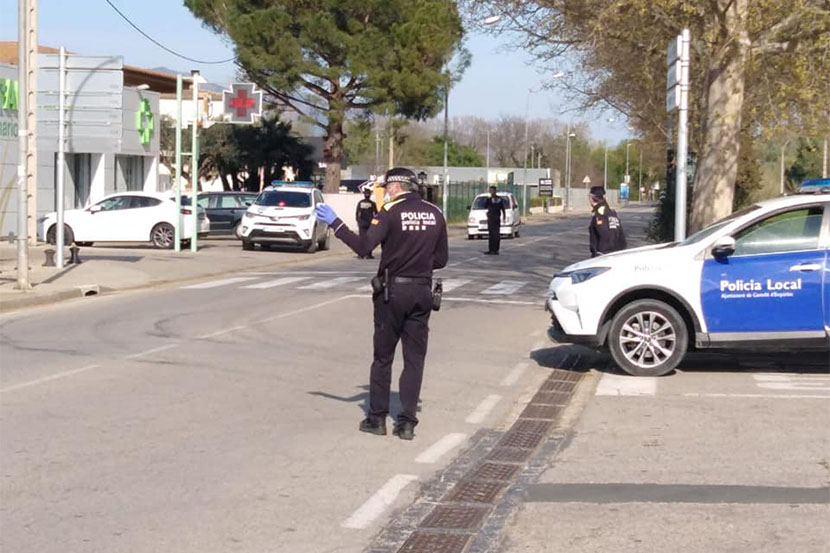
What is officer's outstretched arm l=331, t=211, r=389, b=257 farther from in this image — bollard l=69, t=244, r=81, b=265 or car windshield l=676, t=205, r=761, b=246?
bollard l=69, t=244, r=81, b=265

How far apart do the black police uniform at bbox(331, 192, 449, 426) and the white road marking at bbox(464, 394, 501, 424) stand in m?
1.33

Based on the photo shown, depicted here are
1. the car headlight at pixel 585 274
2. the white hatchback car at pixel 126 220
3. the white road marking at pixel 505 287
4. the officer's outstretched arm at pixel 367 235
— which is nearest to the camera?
the officer's outstretched arm at pixel 367 235

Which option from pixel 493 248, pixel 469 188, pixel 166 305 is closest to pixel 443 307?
pixel 166 305

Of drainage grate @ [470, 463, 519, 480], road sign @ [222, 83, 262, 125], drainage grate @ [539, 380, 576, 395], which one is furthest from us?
road sign @ [222, 83, 262, 125]

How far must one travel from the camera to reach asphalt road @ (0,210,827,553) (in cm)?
651

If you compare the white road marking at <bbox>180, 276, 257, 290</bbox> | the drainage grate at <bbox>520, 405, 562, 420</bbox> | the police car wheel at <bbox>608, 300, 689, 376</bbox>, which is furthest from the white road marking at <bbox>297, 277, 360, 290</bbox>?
the drainage grate at <bbox>520, 405, 562, 420</bbox>

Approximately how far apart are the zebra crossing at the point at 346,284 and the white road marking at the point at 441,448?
38.4 feet

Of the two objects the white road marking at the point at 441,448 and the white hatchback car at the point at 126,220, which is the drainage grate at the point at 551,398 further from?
the white hatchback car at the point at 126,220

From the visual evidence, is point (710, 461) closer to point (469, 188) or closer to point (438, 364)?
point (438, 364)

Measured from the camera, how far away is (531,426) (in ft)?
31.5

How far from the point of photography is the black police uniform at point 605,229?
17062mm

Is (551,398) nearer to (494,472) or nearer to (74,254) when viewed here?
(494,472)

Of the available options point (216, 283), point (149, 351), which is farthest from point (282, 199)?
point (149, 351)

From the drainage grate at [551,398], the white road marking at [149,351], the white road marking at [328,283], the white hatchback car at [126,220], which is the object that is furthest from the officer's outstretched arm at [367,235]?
the white hatchback car at [126,220]
